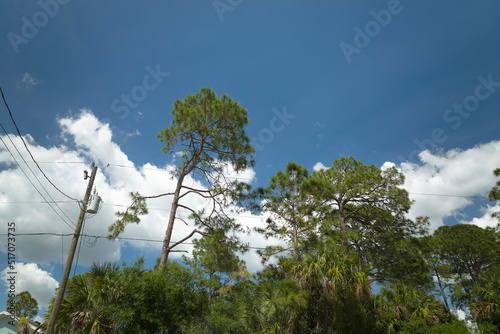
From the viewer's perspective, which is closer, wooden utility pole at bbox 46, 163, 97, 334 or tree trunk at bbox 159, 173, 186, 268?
wooden utility pole at bbox 46, 163, 97, 334

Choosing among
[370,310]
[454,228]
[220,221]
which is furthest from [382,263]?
[454,228]

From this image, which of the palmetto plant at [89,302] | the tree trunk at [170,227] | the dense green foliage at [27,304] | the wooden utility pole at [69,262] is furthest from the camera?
the dense green foliage at [27,304]

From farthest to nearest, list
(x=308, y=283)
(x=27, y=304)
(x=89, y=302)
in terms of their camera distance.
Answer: (x=27, y=304) < (x=308, y=283) < (x=89, y=302)

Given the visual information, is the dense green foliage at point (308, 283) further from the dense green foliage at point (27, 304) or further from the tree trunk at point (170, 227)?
the dense green foliage at point (27, 304)

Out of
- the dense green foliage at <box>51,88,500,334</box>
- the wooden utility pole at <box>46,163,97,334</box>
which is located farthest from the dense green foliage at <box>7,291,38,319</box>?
the wooden utility pole at <box>46,163,97,334</box>

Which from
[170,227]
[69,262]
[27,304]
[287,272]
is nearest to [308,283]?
[287,272]

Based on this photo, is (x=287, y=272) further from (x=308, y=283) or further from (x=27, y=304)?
(x=27, y=304)

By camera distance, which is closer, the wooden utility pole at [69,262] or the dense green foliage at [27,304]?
the wooden utility pole at [69,262]

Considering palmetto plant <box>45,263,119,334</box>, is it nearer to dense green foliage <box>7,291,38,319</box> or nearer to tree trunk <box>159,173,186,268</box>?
tree trunk <box>159,173,186,268</box>

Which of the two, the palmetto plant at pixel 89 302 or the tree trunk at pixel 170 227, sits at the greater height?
the tree trunk at pixel 170 227

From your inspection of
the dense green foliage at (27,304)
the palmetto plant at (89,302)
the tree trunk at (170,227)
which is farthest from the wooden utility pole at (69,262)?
the dense green foliage at (27,304)

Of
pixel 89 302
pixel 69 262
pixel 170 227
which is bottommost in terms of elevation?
pixel 89 302

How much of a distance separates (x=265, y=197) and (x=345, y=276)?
9903 millimetres

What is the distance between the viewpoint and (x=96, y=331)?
32.0ft
